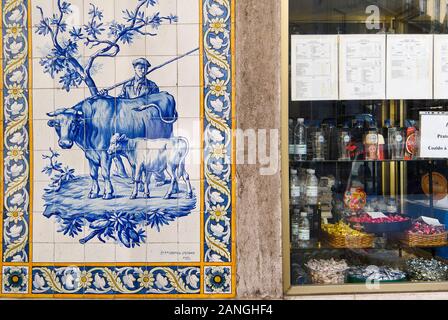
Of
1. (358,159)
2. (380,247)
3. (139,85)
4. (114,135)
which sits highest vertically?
(139,85)

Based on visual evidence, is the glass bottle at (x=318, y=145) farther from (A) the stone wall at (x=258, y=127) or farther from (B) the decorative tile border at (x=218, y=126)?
(B) the decorative tile border at (x=218, y=126)

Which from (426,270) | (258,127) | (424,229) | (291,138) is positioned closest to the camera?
(258,127)

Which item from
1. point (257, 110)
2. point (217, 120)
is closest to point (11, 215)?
point (217, 120)

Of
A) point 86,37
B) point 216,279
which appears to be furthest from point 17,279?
point 86,37

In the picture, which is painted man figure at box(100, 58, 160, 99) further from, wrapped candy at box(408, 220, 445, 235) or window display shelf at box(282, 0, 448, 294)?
wrapped candy at box(408, 220, 445, 235)

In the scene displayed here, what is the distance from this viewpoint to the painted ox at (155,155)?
3.97 meters

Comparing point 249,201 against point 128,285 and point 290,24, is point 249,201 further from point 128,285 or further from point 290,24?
point 290,24

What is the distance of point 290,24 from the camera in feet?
13.1

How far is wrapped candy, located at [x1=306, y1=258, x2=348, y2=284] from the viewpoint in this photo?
162 inches

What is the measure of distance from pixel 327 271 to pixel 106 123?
→ 2.22 meters

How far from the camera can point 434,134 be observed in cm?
423

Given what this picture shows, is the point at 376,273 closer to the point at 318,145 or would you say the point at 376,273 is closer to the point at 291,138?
the point at 318,145

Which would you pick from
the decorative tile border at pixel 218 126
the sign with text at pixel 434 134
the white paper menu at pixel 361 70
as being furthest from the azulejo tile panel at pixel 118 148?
the sign with text at pixel 434 134

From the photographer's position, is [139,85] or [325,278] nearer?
[139,85]
